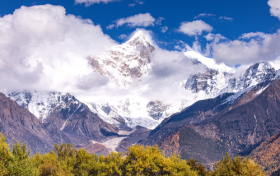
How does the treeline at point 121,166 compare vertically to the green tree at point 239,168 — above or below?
above

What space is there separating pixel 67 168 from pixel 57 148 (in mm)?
16411

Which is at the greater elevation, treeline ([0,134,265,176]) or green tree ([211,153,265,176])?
treeline ([0,134,265,176])

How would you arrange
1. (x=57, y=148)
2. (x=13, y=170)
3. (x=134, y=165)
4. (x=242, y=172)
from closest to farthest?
(x=13, y=170) < (x=242, y=172) < (x=134, y=165) < (x=57, y=148)

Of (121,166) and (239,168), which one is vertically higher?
(121,166)

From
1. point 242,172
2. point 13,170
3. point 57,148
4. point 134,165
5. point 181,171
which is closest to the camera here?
point 13,170

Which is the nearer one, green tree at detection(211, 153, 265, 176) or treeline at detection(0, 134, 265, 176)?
treeline at detection(0, 134, 265, 176)

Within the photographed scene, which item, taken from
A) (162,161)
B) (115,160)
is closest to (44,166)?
(115,160)

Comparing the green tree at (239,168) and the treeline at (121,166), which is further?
the green tree at (239,168)

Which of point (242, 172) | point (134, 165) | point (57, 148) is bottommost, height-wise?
point (242, 172)

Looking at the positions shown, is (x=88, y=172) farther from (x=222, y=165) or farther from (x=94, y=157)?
(x=222, y=165)

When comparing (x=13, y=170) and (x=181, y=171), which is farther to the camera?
(x=181, y=171)

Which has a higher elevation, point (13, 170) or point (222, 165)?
point (13, 170)

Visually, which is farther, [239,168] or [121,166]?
[121,166]

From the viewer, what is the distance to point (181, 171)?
59.8 meters
